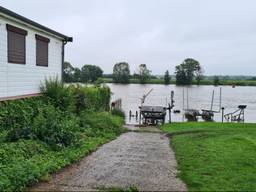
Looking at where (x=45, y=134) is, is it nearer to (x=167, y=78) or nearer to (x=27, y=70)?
(x=27, y=70)

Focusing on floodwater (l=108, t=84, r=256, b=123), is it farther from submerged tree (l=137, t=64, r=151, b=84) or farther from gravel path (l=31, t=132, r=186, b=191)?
submerged tree (l=137, t=64, r=151, b=84)

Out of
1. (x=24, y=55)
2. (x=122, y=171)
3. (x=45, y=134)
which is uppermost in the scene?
(x=24, y=55)

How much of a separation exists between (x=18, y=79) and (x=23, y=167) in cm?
595

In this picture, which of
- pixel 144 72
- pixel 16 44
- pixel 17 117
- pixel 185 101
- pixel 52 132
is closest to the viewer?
pixel 52 132

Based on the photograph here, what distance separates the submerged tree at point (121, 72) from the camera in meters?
94.1

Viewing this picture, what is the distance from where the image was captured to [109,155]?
10.0m

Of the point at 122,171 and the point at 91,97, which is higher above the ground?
the point at 91,97

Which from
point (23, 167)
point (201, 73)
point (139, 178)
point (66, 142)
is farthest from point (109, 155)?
point (201, 73)

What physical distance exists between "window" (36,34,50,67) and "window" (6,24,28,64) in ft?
4.52

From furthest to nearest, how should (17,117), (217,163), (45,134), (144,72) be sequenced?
(144,72)
(17,117)
(45,134)
(217,163)

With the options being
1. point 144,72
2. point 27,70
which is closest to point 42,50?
point 27,70

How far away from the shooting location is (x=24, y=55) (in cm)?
1284

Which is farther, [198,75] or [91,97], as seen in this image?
[198,75]

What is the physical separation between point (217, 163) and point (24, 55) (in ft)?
25.1
